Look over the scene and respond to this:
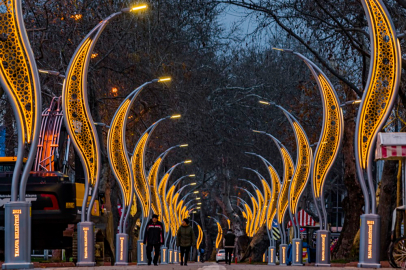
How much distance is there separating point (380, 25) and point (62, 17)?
453 inches

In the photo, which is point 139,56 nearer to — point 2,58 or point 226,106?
point 226,106

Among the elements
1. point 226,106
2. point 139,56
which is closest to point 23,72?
point 139,56

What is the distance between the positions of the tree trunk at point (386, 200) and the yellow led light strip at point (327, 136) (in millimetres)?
1852

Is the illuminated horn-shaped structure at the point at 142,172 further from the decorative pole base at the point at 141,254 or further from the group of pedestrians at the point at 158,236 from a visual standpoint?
the group of pedestrians at the point at 158,236

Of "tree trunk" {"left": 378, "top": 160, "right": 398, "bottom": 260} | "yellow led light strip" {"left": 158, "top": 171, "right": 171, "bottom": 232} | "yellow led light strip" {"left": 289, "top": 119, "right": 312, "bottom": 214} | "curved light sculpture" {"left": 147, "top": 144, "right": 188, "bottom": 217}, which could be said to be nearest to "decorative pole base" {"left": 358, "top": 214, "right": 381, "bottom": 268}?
"tree trunk" {"left": 378, "top": 160, "right": 398, "bottom": 260}

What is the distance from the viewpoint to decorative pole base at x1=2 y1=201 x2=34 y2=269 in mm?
15836

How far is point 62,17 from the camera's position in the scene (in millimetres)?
28500

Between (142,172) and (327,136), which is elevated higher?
(327,136)

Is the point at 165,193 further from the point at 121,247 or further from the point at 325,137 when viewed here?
the point at 325,137

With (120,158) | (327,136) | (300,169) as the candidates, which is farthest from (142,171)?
(327,136)

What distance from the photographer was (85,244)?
2339 cm

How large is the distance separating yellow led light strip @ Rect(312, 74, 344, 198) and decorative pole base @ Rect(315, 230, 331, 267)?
1588mm

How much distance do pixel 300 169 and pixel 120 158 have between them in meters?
8.23

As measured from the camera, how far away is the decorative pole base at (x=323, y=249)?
90.1 feet
